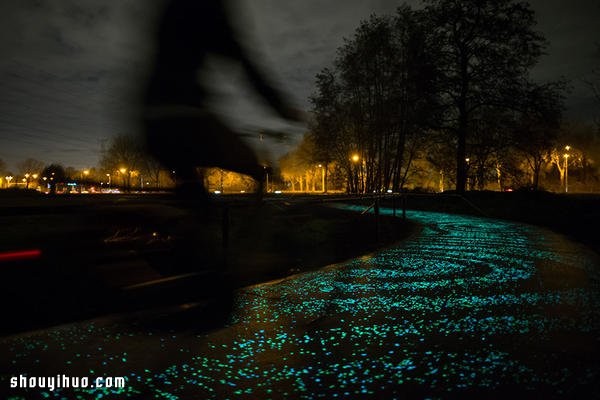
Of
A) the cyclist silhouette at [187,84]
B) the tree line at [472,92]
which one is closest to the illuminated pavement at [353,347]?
the cyclist silhouette at [187,84]

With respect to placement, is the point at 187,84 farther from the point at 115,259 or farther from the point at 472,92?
the point at 472,92

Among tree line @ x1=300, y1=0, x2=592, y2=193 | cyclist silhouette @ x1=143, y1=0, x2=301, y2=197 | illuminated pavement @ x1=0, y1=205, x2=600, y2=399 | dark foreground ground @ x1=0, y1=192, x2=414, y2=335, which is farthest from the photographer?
tree line @ x1=300, y1=0, x2=592, y2=193

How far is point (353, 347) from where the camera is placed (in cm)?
300

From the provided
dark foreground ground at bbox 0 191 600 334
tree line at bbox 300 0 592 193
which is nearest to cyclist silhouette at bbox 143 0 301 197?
dark foreground ground at bbox 0 191 600 334

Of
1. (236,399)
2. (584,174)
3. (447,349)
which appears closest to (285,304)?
(447,349)

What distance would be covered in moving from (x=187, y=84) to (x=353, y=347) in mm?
2502

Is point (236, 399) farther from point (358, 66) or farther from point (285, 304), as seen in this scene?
point (358, 66)

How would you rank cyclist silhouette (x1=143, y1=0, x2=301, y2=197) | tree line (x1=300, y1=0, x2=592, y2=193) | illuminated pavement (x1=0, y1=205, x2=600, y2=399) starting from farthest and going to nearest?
tree line (x1=300, y1=0, x2=592, y2=193) < cyclist silhouette (x1=143, y1=0, x2=301, y2=197) < illuminated pavement (x1=0, y1=205, x2=600, y2=399)

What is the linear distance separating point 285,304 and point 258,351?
1.28 meters

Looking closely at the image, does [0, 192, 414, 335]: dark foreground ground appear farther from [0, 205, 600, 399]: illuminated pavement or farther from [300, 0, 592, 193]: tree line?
[300, 0, 592, 193]: tree line

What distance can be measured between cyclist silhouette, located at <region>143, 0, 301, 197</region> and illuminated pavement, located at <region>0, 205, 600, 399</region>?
1.51 meters

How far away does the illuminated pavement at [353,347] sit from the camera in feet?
7.70

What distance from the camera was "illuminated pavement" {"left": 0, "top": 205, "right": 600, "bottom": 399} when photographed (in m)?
2.35

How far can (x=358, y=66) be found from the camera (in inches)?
1305
